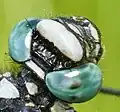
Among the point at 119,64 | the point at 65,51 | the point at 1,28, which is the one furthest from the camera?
the point at 119,64

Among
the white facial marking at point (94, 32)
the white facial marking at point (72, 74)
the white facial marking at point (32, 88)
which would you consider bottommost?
the white facial marking at point (32, 88)

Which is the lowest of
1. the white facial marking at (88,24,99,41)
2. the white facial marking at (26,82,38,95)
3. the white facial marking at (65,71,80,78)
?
the white facial marking at (26,82,38,95)

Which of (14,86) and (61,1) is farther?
(61,1)

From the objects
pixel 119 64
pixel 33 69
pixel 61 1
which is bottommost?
pixel 119 64

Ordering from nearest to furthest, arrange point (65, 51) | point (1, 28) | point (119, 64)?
point (65, 51) → point (1, 28) → point (119, 64)

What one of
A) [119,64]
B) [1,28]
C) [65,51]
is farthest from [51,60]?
[119,64]

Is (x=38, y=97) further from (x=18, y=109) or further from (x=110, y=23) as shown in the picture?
(x=110, y=23)

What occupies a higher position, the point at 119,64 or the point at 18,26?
the point at 18,26
